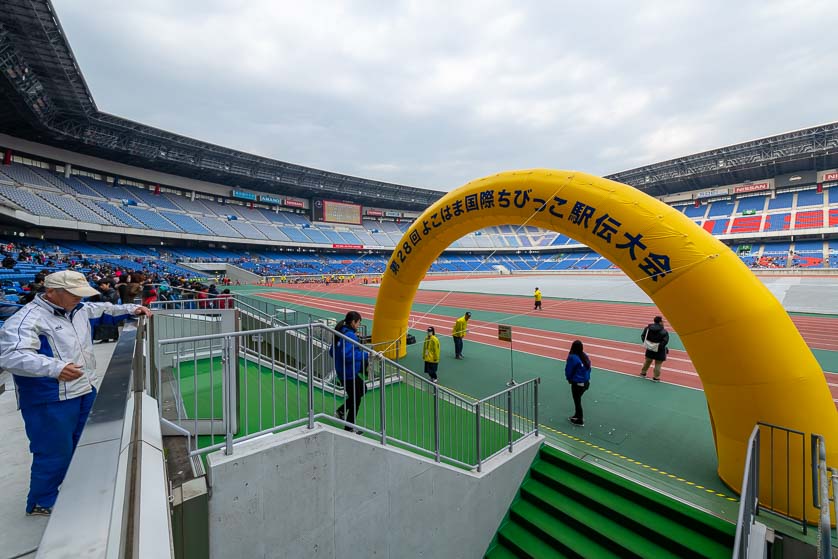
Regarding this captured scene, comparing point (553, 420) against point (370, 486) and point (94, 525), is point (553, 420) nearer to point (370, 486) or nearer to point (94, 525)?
point (370, 486)

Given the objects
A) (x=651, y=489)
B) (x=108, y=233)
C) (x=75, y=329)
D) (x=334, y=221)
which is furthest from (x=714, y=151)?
(x=108, y=233)

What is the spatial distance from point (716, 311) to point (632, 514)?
2.69 metres

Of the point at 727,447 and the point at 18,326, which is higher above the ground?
the point at 18,326

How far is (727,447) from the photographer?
4512 mm

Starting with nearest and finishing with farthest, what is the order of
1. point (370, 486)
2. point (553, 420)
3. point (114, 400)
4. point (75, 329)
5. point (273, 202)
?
point (114, 400) → point (75, 329) → point (370, 486) → point (553, 420) → point (273, 202)

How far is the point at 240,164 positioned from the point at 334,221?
827 inches

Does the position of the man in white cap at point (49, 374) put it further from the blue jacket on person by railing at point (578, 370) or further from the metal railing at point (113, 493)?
the blue jacket on person by railing at point (578, 370)

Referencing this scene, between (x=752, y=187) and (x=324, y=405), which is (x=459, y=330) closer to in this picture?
(x=324, y=405)

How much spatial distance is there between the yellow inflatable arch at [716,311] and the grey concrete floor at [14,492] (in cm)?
602

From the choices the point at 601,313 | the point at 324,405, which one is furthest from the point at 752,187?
the point at 324,405

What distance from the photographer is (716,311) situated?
4.26m

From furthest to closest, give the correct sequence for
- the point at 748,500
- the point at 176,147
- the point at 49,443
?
the point at 176,147
the point at 748,500
the point at 49,443

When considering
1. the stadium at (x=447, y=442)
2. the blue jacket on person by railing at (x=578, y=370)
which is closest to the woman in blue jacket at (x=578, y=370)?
the blue jacket on person by railing at (x=578, y=370)

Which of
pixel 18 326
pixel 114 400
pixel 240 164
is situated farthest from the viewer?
pixel 240 164
